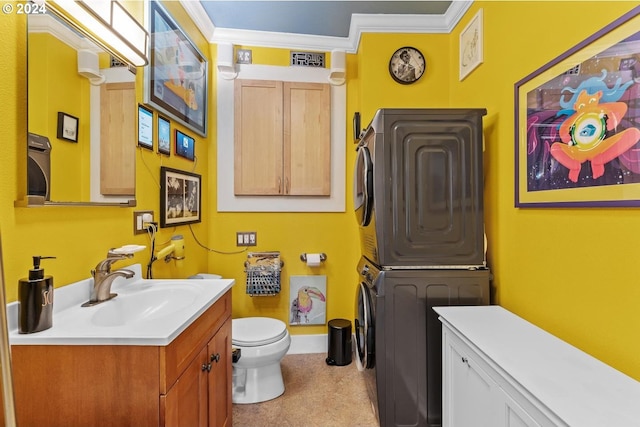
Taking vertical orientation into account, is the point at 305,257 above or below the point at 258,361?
above

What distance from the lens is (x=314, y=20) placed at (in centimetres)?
244

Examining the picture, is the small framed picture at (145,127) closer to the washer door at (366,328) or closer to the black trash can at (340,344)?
the washer door at (366,328)

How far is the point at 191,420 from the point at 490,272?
5.54 feet

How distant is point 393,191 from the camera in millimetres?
1672

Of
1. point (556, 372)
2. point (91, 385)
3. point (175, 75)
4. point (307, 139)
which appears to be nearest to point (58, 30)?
point (175, 75)

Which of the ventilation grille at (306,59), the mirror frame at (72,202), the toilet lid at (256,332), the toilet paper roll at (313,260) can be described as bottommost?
the toilet lid at (256,332)

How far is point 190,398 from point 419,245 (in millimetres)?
1282

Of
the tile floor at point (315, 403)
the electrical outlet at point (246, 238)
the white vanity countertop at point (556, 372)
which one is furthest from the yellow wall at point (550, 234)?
the electrical outlet at point (246, 238)

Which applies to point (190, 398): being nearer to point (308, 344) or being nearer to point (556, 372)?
point (556, 372)

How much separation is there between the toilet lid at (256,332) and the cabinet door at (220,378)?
0.32 meters

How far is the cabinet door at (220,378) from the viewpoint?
1326mm

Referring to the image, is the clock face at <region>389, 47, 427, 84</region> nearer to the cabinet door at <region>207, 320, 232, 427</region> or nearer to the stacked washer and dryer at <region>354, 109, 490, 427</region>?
the stacked washer and dryer at <region>354, 109, 490, 427</region>

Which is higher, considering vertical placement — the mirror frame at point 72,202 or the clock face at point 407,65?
the clock face at point 407,65

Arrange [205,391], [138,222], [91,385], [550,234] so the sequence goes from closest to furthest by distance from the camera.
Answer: [91,385] → [205,391] → [550,234] → [138,222]
